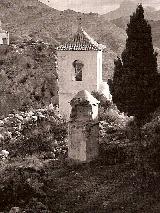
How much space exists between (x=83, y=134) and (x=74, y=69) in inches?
264

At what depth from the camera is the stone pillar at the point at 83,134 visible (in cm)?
1797

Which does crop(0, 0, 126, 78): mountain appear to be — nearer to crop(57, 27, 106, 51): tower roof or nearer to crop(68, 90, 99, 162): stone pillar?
crop(57, 27, 106, 51): tower roof

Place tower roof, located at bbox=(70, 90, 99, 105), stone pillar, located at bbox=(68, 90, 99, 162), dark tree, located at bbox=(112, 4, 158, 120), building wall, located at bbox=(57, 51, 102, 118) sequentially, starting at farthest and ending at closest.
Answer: building wall, located at bbox=(57, 51, 102, 118) < tower roof, located at bbox=(70, 90, 99, 105) < stone pillar, located at bbox=(68, 90, 99, 162) < dark tree, located at bbox=(112, 4, 158, 120)

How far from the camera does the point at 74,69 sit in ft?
78.6

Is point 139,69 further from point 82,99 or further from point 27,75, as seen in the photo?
point 27,75

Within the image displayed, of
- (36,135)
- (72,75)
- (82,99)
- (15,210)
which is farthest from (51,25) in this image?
(15,210)

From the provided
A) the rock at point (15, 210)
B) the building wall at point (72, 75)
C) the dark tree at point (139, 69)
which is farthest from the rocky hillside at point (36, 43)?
the rock at point (15, 210)

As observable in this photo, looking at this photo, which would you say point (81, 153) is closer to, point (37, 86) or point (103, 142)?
point (103, 142)

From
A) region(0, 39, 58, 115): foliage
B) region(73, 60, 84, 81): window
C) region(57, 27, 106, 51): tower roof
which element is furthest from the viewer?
region(0, 39, 58, 115): foliage

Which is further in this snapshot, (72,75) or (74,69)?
(74,69)

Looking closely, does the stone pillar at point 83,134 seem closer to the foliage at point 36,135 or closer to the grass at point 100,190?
the grass at point 100,190

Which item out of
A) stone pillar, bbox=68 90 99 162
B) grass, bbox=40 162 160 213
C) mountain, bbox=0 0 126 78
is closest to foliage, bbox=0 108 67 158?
stone pillar, bbox=68 90 99 162

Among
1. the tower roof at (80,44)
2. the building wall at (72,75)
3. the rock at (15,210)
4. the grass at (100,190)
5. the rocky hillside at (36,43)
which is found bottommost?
the rock at (15,210)

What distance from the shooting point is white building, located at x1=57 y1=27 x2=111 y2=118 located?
23516 mm
